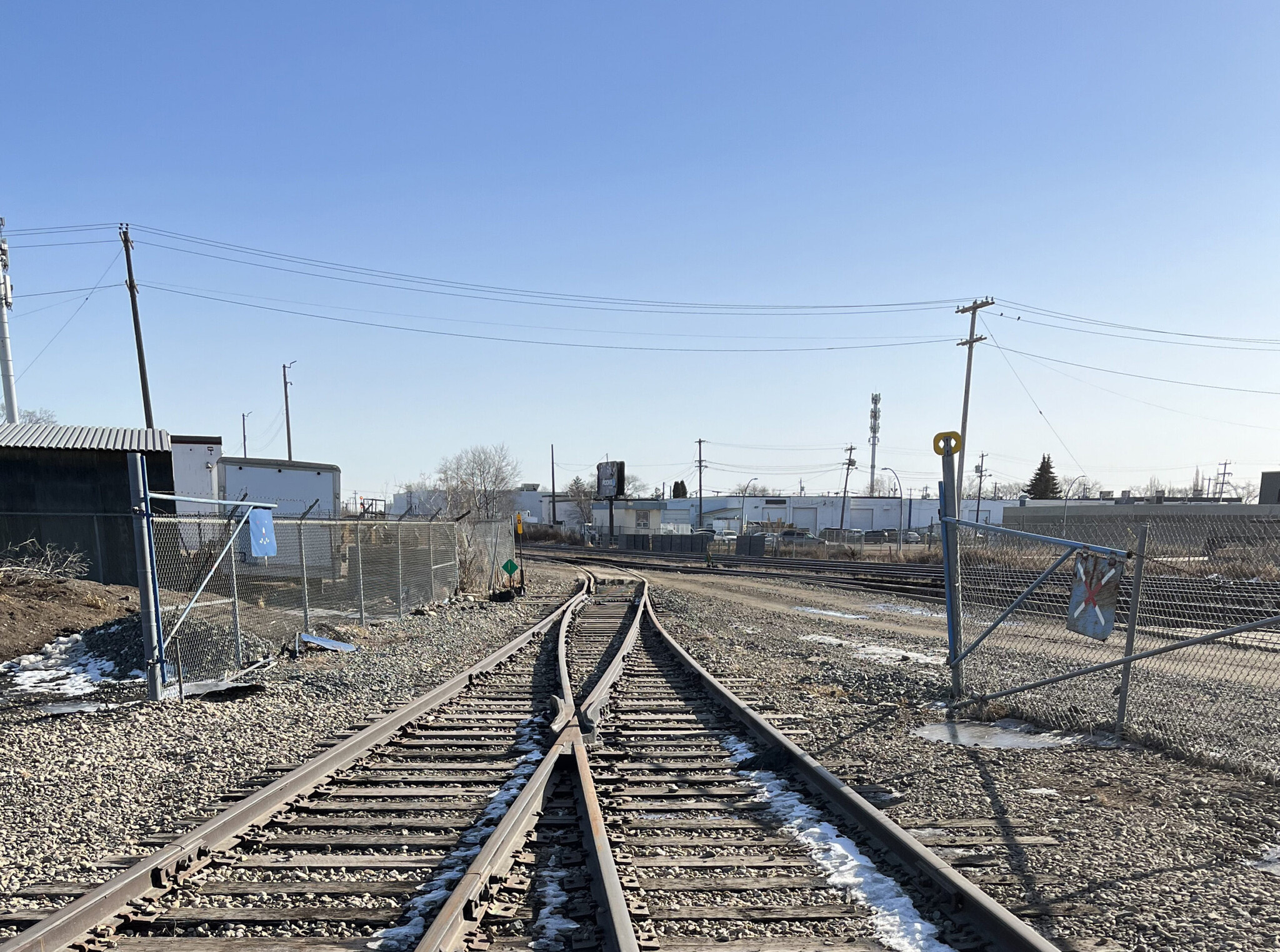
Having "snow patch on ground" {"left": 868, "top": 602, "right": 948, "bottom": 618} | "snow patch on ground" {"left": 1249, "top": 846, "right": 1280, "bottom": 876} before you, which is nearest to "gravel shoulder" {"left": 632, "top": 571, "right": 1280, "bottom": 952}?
"snow patch on ground" {"left": 1249, "top": 846, "right": 1280, "bottom": 876}

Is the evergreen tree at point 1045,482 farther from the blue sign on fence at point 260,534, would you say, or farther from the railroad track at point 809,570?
the blue sign on fence at point 260,534

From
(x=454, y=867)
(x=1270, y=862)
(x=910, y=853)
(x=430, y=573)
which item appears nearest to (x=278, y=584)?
(x=430, y=573)

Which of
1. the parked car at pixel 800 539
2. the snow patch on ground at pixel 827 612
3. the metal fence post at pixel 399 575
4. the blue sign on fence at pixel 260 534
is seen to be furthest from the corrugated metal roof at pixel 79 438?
the parked car at pixel 800 539

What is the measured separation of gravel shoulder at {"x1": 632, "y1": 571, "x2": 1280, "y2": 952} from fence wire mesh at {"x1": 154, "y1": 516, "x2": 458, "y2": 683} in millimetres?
6841

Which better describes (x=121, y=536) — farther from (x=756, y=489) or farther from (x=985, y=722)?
(x=756, y=489)

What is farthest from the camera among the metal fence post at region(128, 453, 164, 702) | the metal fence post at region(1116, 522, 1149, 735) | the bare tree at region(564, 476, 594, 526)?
the bare tree at region(564, 476, 594, 526)

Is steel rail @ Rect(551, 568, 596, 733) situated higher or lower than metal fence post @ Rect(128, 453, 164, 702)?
lower

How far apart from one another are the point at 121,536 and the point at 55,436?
11.2 ft

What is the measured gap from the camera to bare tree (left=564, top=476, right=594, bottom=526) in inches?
4347

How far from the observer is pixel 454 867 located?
458 cm

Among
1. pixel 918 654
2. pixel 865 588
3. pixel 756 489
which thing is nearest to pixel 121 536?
pixel 918 654

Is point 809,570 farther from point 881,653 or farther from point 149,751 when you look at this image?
point 149,751

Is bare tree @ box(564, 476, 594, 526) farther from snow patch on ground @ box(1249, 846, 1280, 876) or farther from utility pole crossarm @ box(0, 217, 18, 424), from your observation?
snow patch on ground @ box(1249, 846, 1280, 876)

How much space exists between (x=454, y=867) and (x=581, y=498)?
109m
